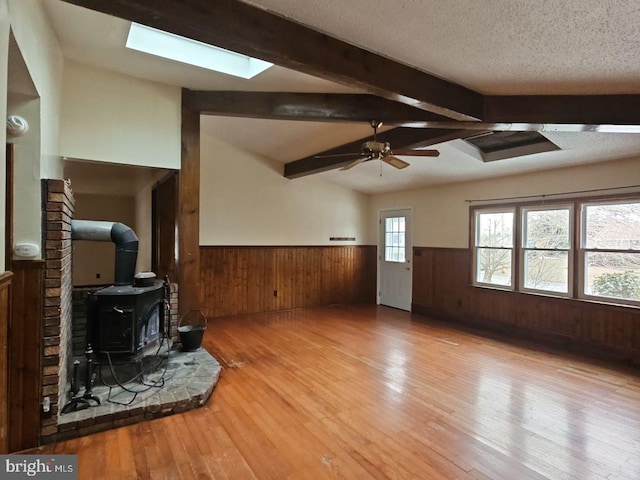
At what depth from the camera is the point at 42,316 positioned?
2334 mm

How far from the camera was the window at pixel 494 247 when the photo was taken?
5.38 m

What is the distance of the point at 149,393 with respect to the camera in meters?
2.90

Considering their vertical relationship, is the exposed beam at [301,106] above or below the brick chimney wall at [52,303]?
above

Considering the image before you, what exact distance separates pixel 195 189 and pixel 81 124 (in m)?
1.17

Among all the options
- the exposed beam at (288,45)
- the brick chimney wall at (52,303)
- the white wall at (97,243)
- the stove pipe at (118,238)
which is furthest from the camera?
the white wall at (97,243)

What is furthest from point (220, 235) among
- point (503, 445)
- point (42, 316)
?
point (503, 445)

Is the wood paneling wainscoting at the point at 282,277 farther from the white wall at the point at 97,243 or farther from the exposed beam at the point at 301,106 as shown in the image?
the white wall at the point at 97,243

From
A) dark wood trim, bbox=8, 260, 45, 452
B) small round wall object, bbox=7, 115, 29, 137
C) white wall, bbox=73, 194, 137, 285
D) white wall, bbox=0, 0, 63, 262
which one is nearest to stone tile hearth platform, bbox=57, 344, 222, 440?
dark wood trim, bbox=8, 260, 45, 452

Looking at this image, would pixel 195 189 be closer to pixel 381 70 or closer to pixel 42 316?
pixel 42 316

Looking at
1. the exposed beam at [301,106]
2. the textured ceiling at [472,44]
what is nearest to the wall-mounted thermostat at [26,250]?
the textured ceiling at [472,44]

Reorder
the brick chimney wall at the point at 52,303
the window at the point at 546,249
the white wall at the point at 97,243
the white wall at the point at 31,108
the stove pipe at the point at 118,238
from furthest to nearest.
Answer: the white wall at the point at 97,243 < the window at the point at 546,249 < the stove pipe at the point at 118,238 < the brick chimney wall at the point at 52,303 < the white wall at the point at 31,108

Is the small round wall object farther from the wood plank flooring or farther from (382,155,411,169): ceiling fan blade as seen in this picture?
(382,155,411,169): ceiling fan blade

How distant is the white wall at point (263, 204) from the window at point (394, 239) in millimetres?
612

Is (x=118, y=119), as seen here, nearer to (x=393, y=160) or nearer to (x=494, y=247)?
(x=393, y=160)
